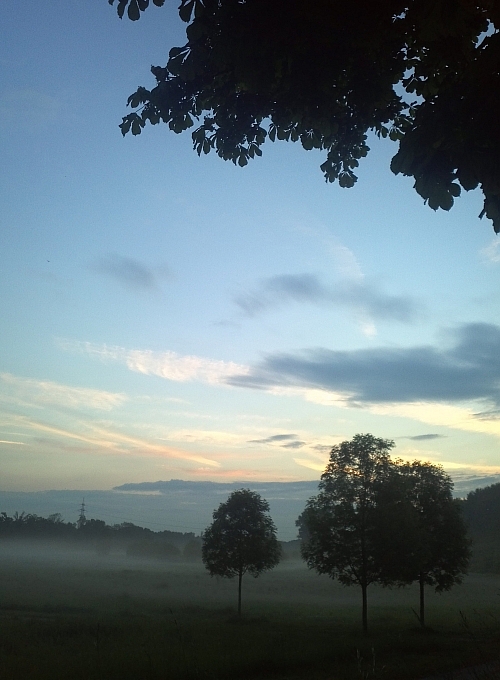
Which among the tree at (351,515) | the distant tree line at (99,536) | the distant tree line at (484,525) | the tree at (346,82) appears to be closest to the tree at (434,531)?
the tree at (351,515)

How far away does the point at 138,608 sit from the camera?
120ft

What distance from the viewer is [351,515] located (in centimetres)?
2906

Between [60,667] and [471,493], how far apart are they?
153159mm

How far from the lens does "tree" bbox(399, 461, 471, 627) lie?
29584mm

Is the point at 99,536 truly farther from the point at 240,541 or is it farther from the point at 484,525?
the point at 240,541

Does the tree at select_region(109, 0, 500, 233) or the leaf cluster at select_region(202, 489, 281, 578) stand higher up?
the tree at select_region(109, 0, 500, 233)

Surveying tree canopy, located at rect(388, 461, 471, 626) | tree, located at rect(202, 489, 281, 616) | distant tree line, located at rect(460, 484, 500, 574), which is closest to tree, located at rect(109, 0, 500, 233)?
tree canopy, located at rect(388, 461, 471, 626)

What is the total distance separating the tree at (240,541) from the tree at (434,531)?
11734 millimetres

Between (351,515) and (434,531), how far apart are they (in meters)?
6.53

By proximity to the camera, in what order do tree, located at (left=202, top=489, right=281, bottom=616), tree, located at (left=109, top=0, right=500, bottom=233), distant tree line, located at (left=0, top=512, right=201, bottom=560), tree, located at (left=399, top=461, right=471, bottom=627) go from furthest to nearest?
distant tree line, located at (left=0, top=512, right=201, bottom=560)
tree, located at (left=202, top=489, right=281, bottom=616)
tree, located at (left=399, top=461, right=471, bottom=627)
tree, located at (left=109, top=0, right=500, bottom=233)

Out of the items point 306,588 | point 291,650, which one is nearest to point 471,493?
point 306,588

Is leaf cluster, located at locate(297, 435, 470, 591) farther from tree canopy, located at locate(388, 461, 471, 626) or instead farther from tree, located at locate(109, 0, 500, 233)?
tree, located at locate(109, 0, 500, 233)

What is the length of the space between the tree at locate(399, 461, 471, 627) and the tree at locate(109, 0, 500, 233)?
25951 mm

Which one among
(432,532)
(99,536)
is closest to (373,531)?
(432,532)
